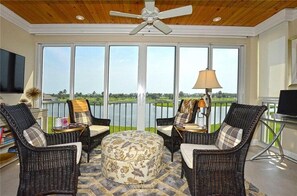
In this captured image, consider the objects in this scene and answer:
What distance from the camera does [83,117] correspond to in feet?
12.4

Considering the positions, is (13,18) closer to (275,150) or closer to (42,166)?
(42,166)

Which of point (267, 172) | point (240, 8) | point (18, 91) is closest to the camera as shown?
point (267, 172)

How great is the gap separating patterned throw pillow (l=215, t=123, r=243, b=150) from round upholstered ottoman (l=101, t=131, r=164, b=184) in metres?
0.81

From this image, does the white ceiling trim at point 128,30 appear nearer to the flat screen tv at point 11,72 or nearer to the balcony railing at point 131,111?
the flat screen tv at point 11,72

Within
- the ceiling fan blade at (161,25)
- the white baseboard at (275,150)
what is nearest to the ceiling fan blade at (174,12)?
the ceiling fan blade at (161,25)

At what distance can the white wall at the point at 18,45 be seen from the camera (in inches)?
141

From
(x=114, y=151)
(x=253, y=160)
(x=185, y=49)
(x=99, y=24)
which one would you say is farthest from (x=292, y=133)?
(x=99, y=24)

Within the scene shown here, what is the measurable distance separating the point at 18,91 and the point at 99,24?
7.28 ft

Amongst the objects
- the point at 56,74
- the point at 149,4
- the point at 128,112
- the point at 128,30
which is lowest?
the point at 128,112

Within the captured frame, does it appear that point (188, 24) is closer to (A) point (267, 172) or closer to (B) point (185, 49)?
(B) point (185, 49)

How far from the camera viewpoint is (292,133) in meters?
3.52

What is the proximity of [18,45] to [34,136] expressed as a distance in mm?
2930

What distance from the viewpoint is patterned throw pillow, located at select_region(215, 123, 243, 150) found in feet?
6.44

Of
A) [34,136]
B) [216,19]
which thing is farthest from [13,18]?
[216,19]
